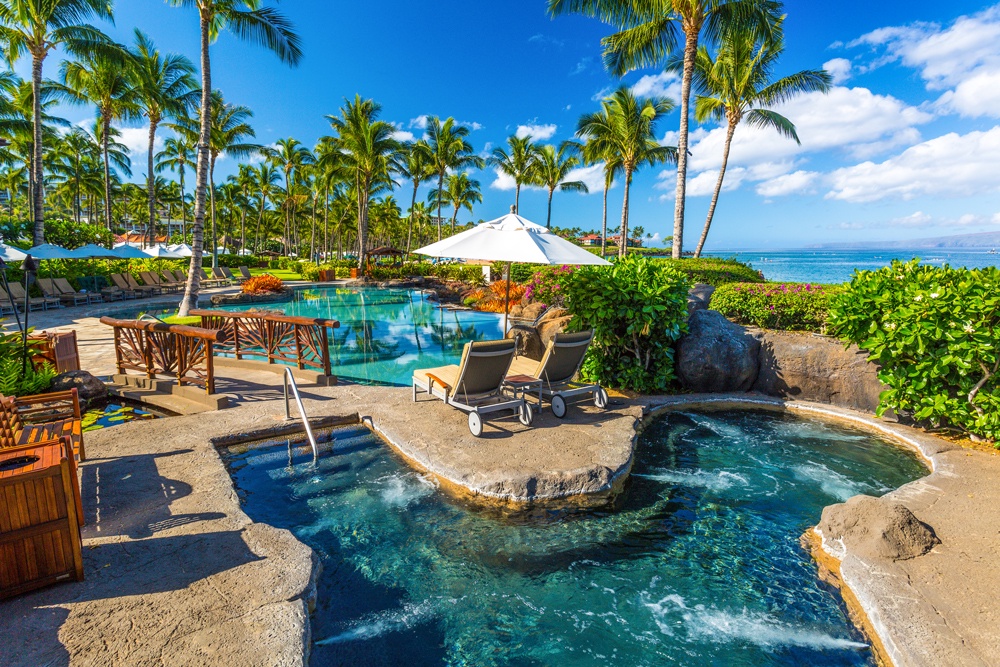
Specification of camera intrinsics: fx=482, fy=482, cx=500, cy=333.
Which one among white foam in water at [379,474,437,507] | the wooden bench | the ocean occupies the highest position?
the ocean

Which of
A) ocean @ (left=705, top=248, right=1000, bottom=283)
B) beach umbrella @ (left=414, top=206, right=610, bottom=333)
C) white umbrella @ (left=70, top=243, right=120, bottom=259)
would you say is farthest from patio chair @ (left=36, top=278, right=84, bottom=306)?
ocean @ (left=705, top=248, right=1000, bottom=283)

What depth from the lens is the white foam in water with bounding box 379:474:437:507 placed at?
4.36 meters

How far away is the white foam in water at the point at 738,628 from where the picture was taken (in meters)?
2.87

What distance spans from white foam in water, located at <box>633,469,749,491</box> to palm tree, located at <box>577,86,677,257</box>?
2181 cm

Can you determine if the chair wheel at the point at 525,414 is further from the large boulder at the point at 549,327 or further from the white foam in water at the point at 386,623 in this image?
the white foam in water at the point at 386,623

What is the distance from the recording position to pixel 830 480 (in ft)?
16.5

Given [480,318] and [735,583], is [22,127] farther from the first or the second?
[735,583]

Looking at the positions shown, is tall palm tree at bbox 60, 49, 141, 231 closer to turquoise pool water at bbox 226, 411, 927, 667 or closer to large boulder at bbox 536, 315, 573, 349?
large boulder at bbox 536, 315, 573, 349

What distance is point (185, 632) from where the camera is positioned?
2516 millimetres

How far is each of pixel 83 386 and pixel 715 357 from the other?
907cm

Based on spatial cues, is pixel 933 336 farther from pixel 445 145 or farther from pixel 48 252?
pixel 445 145

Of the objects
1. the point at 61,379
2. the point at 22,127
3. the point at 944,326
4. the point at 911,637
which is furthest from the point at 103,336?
the point at 22,127

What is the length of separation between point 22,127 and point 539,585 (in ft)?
110

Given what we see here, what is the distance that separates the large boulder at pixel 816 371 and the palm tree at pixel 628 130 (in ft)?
61.6
